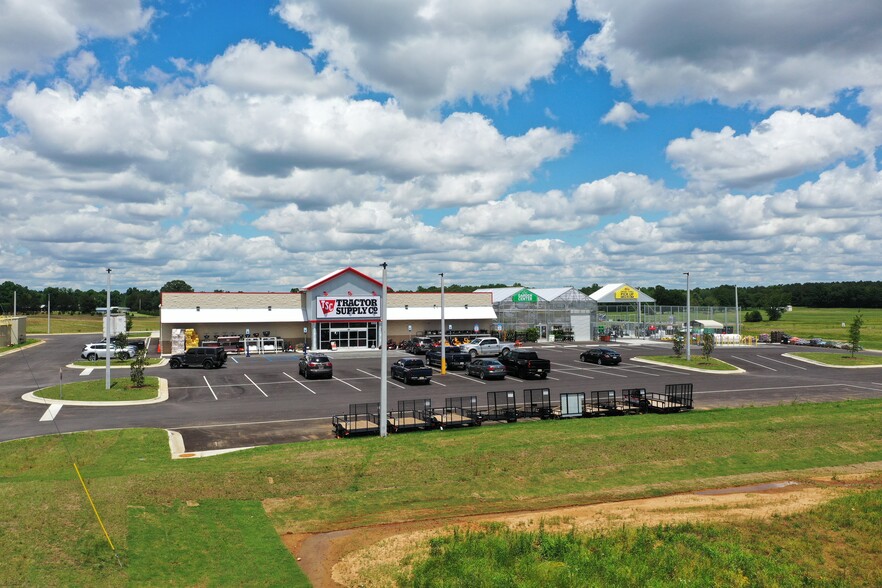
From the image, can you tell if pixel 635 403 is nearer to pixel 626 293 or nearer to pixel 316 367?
pixel 316 367

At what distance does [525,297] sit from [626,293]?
1426 cm

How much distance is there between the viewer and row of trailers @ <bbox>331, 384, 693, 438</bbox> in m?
25.0

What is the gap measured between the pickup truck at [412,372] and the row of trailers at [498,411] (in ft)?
23.0

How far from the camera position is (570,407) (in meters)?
27.6

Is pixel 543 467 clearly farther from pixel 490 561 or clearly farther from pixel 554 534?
pixel 490 561

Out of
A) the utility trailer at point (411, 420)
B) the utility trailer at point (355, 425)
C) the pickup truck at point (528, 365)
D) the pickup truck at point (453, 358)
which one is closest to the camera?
the utility trailer at point (355, 425)

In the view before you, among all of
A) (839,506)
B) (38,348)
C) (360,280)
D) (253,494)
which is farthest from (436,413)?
(38,348)

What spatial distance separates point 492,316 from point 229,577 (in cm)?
6033

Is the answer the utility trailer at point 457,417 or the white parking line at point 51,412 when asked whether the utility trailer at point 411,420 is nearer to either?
the utility trailer at point 457,417

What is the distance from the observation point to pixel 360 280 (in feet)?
213

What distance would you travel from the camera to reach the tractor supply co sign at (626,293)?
260 feet

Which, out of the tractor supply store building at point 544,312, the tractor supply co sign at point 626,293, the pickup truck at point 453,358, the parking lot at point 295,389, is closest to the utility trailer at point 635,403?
the parking lot at point 295,389

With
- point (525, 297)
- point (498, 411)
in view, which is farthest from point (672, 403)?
point (525, 297)

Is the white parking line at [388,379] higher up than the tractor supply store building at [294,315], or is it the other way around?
the tractor supply store building at [294,315]
